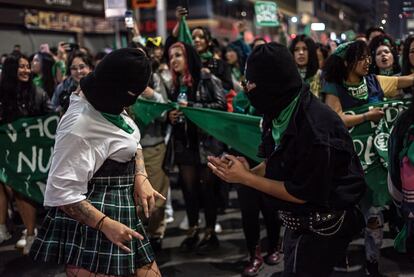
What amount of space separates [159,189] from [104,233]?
2.61 m

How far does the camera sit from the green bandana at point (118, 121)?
2367 mm

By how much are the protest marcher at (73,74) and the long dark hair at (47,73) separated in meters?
1.35

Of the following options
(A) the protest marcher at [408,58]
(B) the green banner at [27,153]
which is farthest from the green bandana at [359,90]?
(B) the green banner at [27,153]

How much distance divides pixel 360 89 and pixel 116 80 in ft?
7.60

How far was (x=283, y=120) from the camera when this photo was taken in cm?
225

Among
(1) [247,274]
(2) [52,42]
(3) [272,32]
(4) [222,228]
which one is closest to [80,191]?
(1) [247,274]

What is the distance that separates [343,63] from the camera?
3.87m

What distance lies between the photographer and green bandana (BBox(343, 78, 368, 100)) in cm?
395

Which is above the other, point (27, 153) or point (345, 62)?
point (345, 62)

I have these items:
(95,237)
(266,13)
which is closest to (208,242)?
(95,237)

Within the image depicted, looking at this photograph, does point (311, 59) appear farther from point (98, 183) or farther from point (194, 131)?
point (98, 183)

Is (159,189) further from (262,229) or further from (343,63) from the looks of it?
(343,63)

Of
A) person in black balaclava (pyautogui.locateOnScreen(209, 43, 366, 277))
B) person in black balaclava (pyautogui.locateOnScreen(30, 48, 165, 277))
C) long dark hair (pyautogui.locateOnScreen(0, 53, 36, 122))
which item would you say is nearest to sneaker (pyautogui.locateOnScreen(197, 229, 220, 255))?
long dark hair (pyautogui.locateOnScreen(0, 53, 36, 122))

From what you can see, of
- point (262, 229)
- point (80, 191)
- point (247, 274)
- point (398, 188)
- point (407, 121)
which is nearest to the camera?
point (80, 191)
